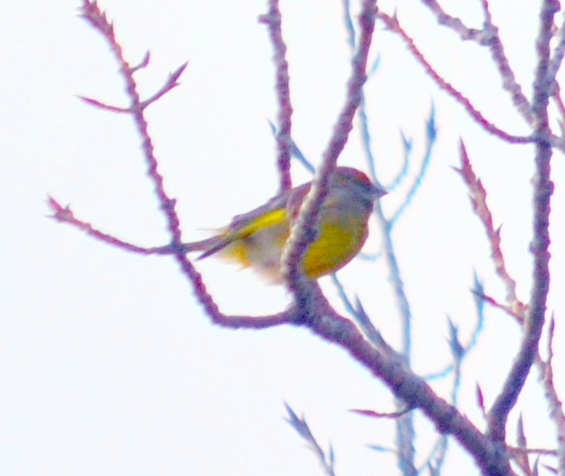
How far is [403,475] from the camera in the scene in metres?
A: 3.63

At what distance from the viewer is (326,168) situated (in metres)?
2.44

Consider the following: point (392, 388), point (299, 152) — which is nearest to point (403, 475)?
point (392, 388)

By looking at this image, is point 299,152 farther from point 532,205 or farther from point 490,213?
point 532,205

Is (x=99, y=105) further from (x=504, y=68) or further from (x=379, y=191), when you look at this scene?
(x=379, y=191)

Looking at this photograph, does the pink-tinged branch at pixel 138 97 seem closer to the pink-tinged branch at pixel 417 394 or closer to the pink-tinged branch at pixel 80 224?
the pink-tinged branch at pixel 80 224

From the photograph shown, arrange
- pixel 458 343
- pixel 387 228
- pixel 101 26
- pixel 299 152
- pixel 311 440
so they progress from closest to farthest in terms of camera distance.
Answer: pixel 101 26
pixel 458 343
pixel 311 440
pixel 299 152
pixel 387 228

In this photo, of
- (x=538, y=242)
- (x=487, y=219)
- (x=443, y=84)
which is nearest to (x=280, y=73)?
(x=443, y=84)

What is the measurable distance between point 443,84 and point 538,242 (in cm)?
58

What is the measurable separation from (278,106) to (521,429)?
1.18m

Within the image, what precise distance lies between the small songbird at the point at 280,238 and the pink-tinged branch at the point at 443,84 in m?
1.81

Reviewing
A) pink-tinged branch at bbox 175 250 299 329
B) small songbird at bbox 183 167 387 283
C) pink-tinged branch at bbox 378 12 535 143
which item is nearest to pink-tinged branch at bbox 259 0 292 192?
pink-tinged branch at bbox 378 12 535 143

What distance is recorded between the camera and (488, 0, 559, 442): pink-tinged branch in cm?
214

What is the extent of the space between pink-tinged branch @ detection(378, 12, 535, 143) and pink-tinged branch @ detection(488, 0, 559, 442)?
19cm

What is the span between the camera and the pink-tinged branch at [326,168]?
77.7 inches
